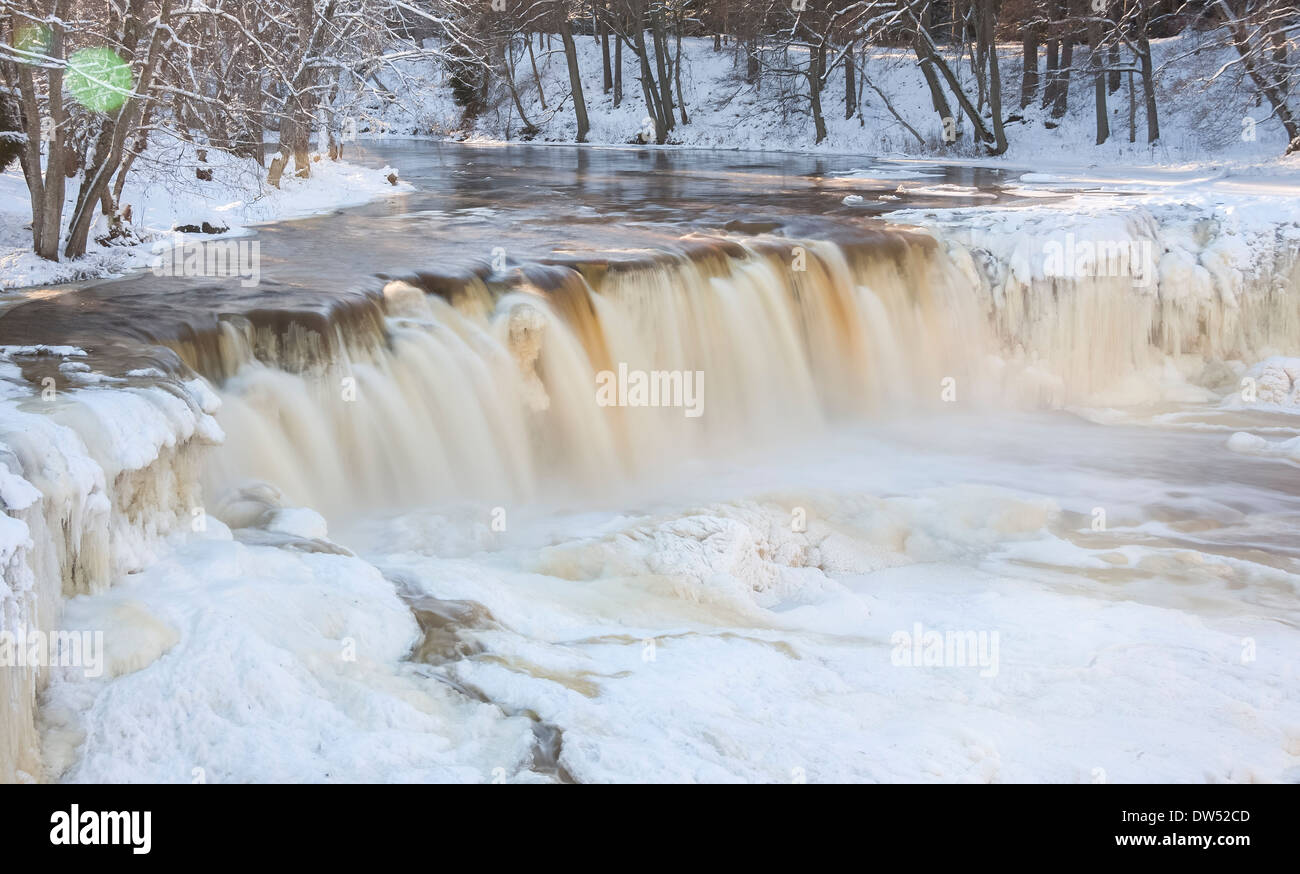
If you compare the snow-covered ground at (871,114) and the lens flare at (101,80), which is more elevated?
the snow-covered ground at (871,114)

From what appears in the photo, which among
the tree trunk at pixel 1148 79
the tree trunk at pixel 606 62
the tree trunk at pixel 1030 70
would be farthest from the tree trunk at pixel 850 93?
the tree trunk at pixel 606 62

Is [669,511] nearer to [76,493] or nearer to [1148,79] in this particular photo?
[76,493]

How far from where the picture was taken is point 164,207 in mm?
12281

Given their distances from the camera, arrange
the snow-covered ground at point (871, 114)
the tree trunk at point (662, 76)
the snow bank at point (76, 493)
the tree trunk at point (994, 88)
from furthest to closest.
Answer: the tree trunk at point (662, 76) < the tree trunk at point (994, 88) < the snow-covered ground at point (871, 114) < the snow bank at point (76, 493)

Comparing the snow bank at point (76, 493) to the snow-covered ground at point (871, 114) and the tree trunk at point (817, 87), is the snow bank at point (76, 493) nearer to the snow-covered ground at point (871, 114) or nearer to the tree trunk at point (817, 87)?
the snow-covered ground at point (871, 114)

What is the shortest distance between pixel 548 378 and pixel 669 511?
1.62 meters

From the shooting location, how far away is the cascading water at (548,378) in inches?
184

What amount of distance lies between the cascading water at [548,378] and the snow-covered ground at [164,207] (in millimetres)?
2647

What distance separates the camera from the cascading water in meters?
4.68

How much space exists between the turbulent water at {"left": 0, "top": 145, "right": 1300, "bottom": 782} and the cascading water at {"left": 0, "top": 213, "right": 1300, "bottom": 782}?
29 mm

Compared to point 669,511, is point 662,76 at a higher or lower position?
higher

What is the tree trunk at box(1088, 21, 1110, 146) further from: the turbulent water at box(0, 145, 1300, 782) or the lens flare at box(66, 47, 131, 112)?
the lens flare at box(66, 47, 131, 112)

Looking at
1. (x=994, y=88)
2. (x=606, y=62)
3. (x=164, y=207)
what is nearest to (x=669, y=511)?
(x=164, y=207)
